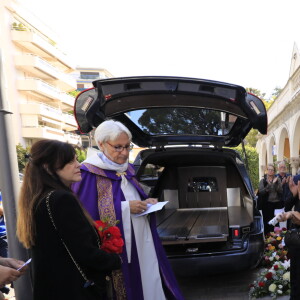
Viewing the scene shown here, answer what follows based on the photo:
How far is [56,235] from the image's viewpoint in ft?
5.26

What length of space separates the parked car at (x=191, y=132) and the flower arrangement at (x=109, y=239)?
1.39m

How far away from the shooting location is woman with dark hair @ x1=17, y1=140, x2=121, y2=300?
159 cm

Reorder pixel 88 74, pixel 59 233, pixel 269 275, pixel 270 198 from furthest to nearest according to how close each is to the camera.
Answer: pixel 88 74
pixel 270 198
pixel 269 275
pixel 59 233

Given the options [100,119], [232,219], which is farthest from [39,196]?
Answer: [232,219]

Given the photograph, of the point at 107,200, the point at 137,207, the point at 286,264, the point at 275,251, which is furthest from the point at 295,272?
the point at 107,200

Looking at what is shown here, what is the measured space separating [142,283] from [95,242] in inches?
36.8

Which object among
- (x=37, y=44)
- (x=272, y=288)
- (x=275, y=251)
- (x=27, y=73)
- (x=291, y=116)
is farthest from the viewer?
(x=27, y=73)

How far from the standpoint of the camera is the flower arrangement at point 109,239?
1.89 m

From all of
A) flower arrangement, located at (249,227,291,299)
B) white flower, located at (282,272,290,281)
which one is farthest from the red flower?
white flower, located at (282,272,290,281)

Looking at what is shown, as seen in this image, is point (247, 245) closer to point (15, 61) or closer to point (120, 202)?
point (120, 202)

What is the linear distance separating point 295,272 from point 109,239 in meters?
1.80

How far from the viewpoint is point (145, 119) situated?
3949 millimetres

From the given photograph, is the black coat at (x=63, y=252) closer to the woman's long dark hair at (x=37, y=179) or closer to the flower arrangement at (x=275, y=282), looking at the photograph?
the woman's long dark hair at (x=37, y=179)

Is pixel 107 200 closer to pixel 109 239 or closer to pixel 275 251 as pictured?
pixel 109 239
